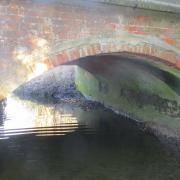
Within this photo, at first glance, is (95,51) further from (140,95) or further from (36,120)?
(36,120)

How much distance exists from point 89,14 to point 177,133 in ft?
15.9

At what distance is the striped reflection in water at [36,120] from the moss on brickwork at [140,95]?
1664 mm

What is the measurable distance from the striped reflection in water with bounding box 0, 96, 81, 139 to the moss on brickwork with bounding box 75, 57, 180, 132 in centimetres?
166

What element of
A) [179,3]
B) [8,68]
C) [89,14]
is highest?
[179,3]

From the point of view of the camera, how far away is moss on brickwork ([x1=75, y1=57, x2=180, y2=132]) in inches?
406

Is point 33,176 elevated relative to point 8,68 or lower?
lower

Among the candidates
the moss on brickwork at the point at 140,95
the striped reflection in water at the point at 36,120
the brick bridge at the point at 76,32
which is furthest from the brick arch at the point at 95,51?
the striped reflection in water at the point at 36,120

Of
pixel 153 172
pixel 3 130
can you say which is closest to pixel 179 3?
pixel 153 172

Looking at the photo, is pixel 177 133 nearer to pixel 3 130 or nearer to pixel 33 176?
pixel 33 176

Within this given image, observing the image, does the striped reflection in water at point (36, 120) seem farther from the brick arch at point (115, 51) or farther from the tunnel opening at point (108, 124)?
the brick arch at point (115, 51)

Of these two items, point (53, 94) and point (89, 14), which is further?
point (53, 94)

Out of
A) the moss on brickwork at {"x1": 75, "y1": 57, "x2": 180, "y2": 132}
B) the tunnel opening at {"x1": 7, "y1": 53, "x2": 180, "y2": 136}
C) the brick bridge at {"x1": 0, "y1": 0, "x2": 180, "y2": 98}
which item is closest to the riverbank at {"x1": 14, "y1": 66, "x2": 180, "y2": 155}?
the tunnel opening at {"x1": 7, "y1": 53, "x2": 180, "y2": 136}

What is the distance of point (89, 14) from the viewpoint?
6.69 meters

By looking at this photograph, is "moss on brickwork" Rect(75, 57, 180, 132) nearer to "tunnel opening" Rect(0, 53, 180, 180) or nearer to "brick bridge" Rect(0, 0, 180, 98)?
"tunnel opening" Rect(0, 53, 180, 180)
